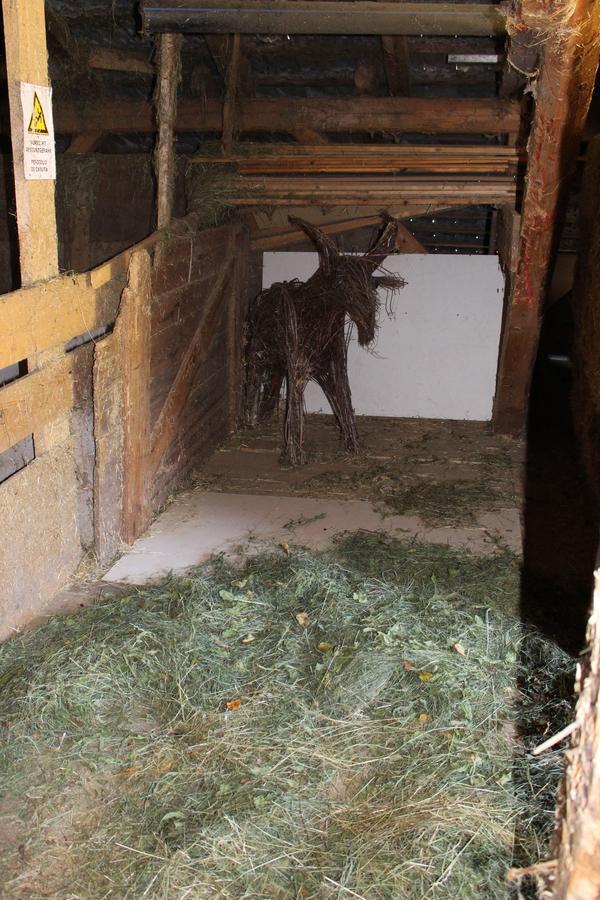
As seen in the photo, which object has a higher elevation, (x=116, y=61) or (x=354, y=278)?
(x=116, y=61)

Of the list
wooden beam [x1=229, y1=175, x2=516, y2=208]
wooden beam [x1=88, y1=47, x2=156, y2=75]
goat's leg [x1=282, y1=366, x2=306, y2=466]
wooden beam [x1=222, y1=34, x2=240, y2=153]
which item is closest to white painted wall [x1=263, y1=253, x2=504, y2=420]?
wooden beam [x1=229, y1=175, x2=516, y2=208]

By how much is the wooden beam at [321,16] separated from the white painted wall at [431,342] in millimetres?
2790

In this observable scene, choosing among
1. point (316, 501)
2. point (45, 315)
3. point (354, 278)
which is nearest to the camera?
point (45, 315)

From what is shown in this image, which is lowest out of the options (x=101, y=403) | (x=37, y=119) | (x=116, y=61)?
(x=101, y=403)

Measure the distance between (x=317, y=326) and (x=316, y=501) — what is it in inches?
54.9

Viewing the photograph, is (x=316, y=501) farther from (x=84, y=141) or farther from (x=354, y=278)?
(x=84, y=141)

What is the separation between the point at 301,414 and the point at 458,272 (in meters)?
2.15

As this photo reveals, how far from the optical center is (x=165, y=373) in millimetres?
4902

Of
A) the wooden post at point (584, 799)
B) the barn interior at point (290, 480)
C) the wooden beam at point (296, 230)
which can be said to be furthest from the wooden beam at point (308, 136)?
the wooden post at point (584, 799)

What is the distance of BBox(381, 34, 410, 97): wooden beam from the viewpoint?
17.8 feet

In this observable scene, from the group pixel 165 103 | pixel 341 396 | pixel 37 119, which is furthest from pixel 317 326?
pixel 37 119

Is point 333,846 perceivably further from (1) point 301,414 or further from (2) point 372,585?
(1) point 301,414

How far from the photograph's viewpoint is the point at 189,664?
320cm

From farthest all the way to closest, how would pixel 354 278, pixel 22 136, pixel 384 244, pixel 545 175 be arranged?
pixel 384 244
pixel 354 278
pixel 545 175
pixel 22 136
